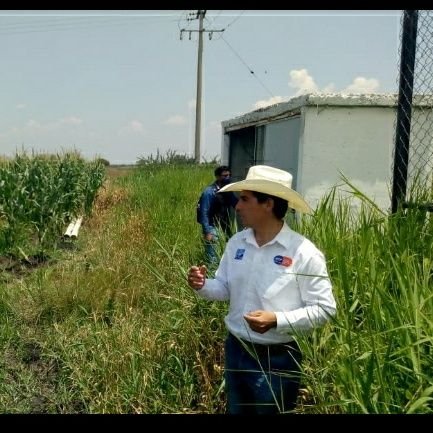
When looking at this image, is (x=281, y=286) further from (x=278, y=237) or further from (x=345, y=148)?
(x=345, y=148)

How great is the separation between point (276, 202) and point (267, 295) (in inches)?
17.6

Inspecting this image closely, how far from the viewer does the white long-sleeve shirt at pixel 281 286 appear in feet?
7.37

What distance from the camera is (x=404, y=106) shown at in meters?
3.76

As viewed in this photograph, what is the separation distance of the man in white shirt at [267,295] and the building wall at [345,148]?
2881 mm

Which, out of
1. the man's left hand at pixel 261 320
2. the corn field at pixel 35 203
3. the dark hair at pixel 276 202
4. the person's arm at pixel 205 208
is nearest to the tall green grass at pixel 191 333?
the man's left hand at pixel 261 320

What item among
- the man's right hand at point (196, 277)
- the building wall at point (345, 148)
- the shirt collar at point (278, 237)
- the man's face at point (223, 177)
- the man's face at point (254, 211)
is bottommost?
the man's right hand at point (196, 277)

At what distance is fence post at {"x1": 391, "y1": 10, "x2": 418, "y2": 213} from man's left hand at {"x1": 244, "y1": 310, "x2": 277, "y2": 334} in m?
1.85

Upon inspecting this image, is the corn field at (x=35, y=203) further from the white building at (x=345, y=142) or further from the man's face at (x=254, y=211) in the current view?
the man's face at (x=254, y=211)

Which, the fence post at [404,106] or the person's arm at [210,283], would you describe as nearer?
the person's arm at [210,283]

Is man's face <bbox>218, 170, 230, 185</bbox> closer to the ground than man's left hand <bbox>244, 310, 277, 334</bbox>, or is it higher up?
higher up

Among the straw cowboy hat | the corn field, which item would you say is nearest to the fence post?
the straw cowboy hat

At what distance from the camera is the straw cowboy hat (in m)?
2.43

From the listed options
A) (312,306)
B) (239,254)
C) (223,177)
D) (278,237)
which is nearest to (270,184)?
(278,237)

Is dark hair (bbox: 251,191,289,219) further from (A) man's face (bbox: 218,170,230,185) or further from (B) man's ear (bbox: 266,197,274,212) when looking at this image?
(A) man's face (bbox: 218,170,230,185)
